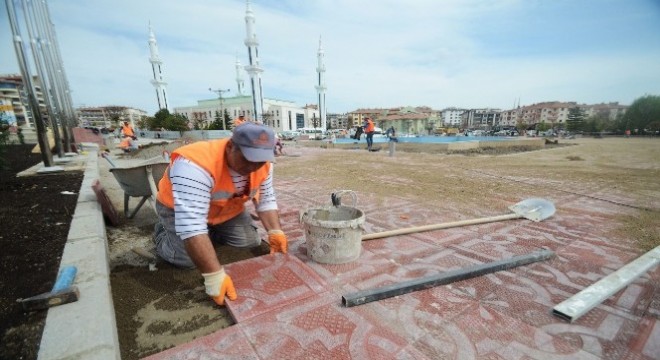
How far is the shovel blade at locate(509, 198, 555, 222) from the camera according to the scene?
367 centimetres

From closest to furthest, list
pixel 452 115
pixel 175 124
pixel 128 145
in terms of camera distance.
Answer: pixel 128 145 < pixel 175 124 < pixel 452 115

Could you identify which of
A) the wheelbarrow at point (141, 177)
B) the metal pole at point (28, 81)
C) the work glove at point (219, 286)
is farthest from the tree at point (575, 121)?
the metal pole at point (28, 81)

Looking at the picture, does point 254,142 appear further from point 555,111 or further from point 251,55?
point 555,111

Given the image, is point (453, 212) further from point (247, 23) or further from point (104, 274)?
point (247, 23)

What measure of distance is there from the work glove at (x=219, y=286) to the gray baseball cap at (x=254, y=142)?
800 millimetres

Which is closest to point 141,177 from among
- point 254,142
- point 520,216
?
point 254,142

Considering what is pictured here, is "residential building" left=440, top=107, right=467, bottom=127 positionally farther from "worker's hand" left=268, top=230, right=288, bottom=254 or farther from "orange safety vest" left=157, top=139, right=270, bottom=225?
"orange safety vest" left=157, top=139, right=270, bottom=225

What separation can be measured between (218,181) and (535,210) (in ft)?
12.6

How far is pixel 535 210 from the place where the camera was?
375cm

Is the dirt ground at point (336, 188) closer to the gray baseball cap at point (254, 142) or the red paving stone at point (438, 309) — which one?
the red paving stone at point (438, 309)

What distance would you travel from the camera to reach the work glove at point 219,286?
6.34 ft

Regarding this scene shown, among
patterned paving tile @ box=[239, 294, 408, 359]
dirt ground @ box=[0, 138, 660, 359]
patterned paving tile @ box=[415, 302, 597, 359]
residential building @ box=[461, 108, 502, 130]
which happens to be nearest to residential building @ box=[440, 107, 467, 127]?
residential building @ box=[461, 108, 502, 130]

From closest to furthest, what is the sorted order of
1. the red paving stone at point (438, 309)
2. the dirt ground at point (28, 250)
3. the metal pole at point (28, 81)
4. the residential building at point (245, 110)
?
the dirt ground at point (28, 250), the red paving stone at point (438, 309), the metal pole at point (28, 81), the residential building at point (245, 110)

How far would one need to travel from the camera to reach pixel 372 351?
5.12ft
